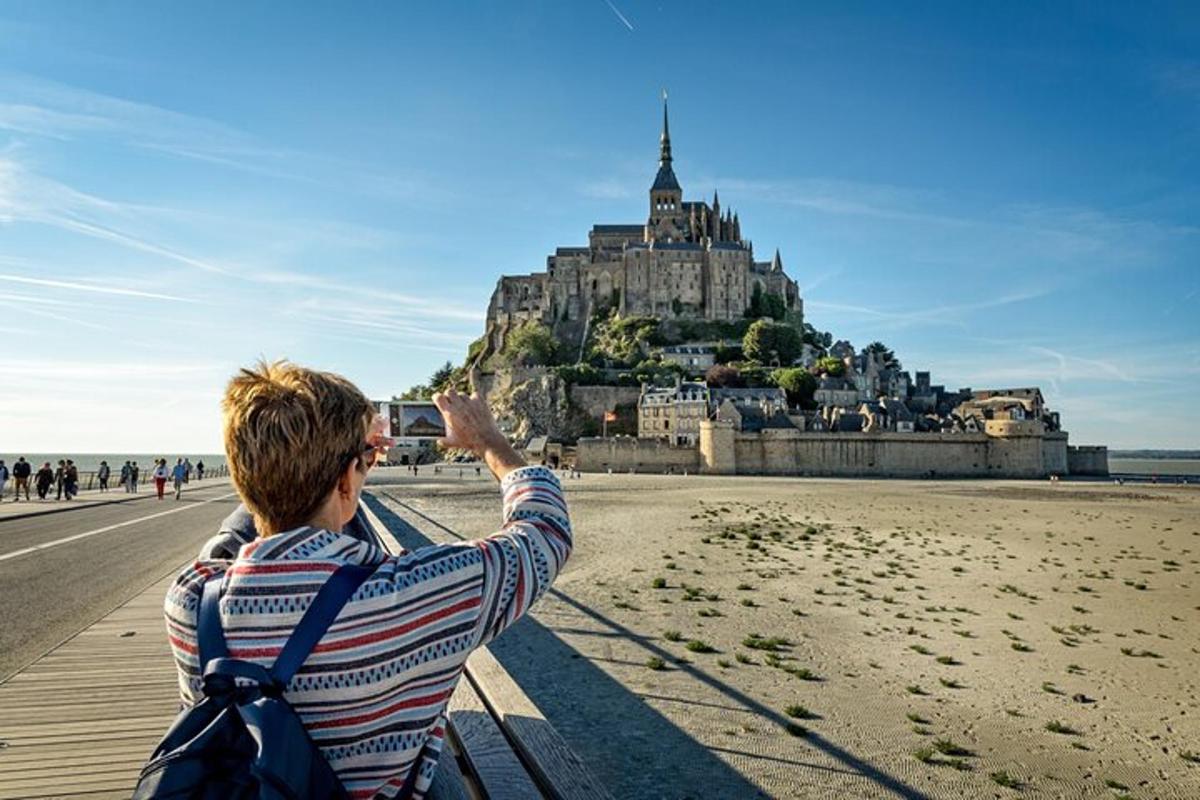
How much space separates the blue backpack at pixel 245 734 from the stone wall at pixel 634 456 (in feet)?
183

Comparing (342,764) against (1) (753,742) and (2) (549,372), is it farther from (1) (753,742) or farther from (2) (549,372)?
(2) (549,372)

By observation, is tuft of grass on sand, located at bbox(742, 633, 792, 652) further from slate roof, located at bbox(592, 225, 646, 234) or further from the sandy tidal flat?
slate roof, located at bbox(592, 225, 646, 234)

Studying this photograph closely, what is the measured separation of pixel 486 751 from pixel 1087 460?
71.3 m

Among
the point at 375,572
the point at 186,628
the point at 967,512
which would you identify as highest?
the point at 375,572

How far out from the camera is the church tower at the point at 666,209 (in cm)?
9550

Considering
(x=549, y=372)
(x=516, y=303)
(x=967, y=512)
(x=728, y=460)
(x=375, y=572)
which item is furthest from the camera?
(x=516, y=303)

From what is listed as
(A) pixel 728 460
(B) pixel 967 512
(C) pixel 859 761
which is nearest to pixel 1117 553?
(B) pixel 967 512

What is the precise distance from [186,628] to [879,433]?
58071mm

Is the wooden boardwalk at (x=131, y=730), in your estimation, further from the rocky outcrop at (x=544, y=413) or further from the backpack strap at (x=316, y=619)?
the rocky outcrop at (x=544, y=413)

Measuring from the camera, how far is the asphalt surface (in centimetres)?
619

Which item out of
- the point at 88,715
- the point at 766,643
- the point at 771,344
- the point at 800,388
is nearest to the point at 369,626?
the point at 88,715

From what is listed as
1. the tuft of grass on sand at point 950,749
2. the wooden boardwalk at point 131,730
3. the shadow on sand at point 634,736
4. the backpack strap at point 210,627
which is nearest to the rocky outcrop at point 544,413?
the shadow on sand at point 634,736

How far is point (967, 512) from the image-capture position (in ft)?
84.7

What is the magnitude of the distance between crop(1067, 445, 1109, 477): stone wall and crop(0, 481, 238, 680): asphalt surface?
6421 centimetres
